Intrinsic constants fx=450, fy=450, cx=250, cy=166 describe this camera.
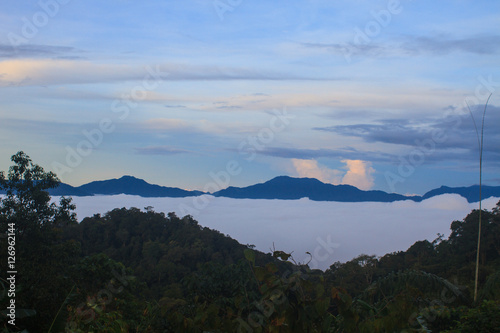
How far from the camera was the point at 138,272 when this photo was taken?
31922 millimetres

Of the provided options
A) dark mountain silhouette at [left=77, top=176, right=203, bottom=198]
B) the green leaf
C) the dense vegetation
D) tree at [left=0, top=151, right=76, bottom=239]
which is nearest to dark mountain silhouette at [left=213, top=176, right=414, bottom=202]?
dark mountain silhouette at [left=77, top=176, right=203, bottom=198]

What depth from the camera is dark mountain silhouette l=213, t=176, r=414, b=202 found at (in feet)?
270

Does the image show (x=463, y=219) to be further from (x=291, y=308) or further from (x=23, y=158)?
(x=291, y=308)

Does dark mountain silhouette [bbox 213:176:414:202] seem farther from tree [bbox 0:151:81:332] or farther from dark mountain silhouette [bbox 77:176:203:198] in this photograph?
tree [bbox 0:151:81:332]

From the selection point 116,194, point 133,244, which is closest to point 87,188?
point 116,194

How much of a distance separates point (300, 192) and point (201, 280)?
252 ft

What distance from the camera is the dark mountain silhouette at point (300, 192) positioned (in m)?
82.3

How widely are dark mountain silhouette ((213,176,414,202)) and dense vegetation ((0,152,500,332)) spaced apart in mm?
39850

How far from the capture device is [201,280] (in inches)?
374

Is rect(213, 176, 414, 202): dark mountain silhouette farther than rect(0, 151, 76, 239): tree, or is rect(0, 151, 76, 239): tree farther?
rect(213, 176, 414, 202): dark mountain silhouette

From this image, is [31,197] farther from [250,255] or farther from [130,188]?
[130,188]

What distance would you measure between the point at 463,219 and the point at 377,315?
29178 mm

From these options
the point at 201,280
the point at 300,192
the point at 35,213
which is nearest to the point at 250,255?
the point at 201,280

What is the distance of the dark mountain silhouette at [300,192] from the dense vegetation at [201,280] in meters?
39.8
